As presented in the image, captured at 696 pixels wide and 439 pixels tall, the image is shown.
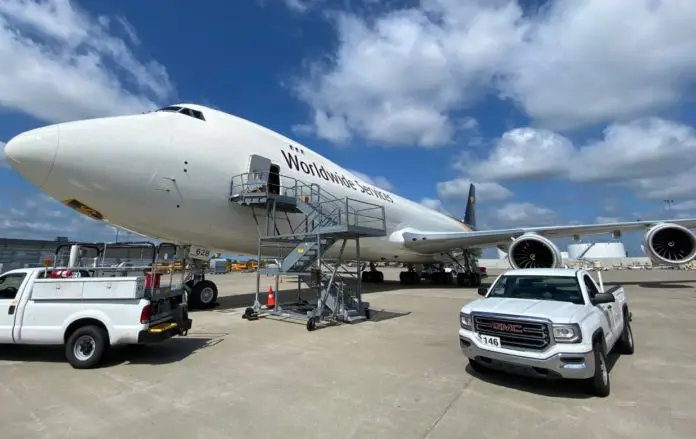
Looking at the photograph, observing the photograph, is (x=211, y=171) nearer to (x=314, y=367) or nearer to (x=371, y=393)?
(x=314, y=367)

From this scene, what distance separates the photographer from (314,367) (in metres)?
5.73

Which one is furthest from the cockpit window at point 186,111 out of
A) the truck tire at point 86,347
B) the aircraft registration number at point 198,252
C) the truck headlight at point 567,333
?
the truck headlight at point 567,333

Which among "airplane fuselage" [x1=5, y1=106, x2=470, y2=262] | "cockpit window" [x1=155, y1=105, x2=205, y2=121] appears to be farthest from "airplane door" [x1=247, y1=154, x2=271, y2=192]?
"cockpit window" [x1=155, y1=105, x2=205, y2=121]

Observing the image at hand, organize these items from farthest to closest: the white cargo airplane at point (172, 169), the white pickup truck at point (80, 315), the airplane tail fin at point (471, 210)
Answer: the airplane tail fin at point (471, 210) → the white cargo airplane at point (172, 169) → the white pickup truck at point (80, 315)

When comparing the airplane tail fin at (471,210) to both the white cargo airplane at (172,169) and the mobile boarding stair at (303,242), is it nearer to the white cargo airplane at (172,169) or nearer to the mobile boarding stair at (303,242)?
the white cargo airplane at (172,169)

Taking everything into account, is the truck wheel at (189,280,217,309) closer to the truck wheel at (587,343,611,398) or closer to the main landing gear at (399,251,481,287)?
the truck wheel at (587,343,611,398)

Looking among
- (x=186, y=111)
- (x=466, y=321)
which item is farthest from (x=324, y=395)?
(x=186, y=111)

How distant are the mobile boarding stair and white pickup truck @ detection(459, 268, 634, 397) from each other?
4541 millimetres

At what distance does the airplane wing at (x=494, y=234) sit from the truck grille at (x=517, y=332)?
14115 millimetres

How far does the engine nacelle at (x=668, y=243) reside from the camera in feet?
54.2

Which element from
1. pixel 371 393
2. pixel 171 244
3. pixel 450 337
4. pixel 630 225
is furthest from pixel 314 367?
pixel 630 225

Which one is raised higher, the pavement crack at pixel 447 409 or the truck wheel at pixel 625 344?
the truck wheel at pixel 625 344

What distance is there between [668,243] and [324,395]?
19485 millimetres

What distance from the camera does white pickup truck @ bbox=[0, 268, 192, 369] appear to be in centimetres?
574
